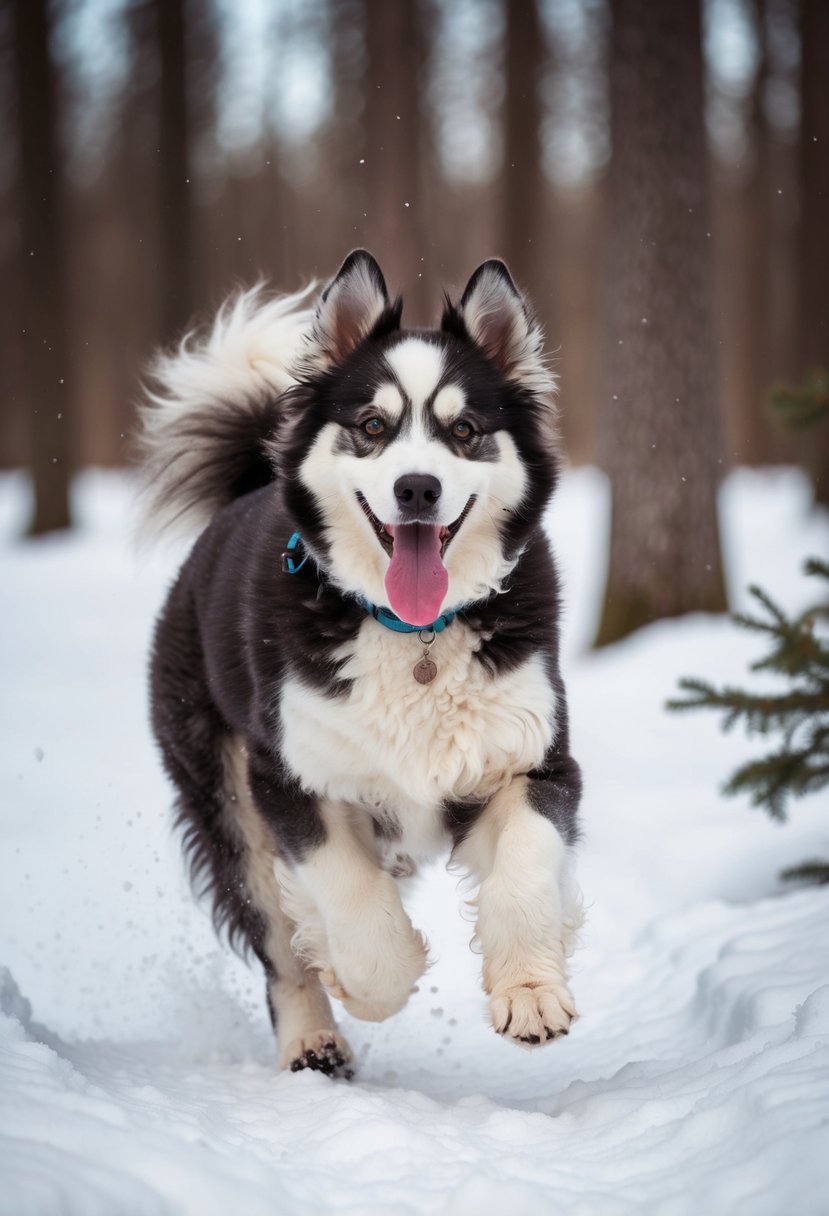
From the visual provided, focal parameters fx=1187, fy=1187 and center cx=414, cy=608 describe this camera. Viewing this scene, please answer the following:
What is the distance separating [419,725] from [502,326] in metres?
1.14

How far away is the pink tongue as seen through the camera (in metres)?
2.95

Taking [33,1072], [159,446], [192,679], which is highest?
[159,446]

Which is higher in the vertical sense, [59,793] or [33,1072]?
[59,793]

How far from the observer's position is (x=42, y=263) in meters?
12.5

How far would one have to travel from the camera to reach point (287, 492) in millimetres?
3156

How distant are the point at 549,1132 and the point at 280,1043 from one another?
44.7 inches

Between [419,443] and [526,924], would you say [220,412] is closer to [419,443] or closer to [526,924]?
[419,443]

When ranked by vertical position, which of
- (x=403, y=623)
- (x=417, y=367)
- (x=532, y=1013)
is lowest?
(x=532, y=1013)

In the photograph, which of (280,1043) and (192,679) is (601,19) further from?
(280,1043)

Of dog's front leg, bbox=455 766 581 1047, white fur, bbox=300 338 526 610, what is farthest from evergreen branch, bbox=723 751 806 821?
white fur, bbox=300 338 526 610

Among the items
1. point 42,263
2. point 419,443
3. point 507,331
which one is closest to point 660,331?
point 507,331

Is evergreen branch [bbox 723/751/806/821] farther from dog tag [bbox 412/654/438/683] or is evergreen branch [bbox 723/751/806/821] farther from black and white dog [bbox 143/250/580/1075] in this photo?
dog tag [bbox 412/654/438/683]

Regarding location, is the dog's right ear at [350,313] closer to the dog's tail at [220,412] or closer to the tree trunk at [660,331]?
the dog's tail at [220,412]

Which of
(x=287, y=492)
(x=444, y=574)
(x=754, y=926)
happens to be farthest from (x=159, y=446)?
(x=754, y=926)
